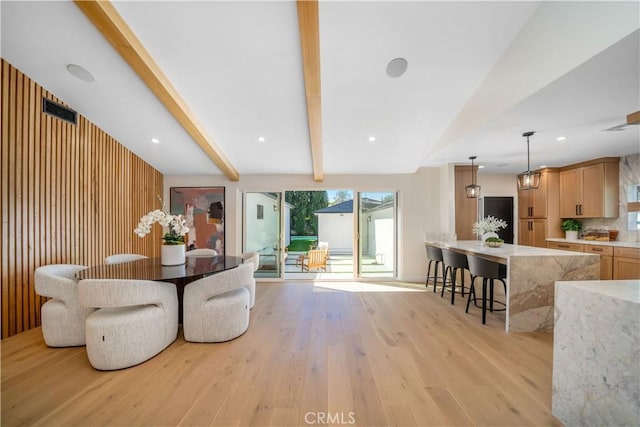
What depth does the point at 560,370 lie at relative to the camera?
1.63 meters

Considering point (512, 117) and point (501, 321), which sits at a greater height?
point (512, 117)

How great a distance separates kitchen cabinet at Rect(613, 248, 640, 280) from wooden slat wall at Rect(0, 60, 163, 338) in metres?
8.19

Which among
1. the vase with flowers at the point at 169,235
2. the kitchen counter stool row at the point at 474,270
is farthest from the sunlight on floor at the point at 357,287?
the vase with flowers at the point at 169,235

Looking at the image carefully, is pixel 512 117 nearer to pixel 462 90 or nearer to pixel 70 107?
pixel 462 90

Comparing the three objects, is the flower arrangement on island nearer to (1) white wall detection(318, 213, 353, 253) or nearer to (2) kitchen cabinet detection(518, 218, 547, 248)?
(1) white wall detection(318, 213, 353, 253)

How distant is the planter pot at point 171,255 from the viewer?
3109 millimetres

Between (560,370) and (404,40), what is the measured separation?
9.72ft

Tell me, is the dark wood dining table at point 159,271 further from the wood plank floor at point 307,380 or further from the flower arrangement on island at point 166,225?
the wood plank floor at point 307,380

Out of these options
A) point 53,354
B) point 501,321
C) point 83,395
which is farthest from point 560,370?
point 53,354

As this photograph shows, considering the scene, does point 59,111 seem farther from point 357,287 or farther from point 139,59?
point 357,287

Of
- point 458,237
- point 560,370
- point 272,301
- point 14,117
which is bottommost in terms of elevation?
point 272,301

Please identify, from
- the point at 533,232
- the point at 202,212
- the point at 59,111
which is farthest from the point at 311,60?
the point at 533,232

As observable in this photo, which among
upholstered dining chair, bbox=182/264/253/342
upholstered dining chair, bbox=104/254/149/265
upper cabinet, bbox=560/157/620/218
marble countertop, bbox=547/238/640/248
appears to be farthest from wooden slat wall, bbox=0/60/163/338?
upper cabinet, bbox=560/157/620/218

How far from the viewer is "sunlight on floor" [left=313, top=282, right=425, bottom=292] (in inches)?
185
